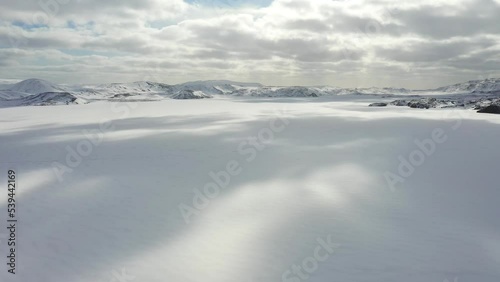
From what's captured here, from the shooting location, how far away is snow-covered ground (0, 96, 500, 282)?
22.4 feet

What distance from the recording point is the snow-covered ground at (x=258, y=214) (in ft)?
22.4

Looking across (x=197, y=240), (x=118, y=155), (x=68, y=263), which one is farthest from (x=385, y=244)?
(x=118, y=155)

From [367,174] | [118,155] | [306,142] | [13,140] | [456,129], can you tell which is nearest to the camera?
[367,174]

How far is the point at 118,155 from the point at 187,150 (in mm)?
3444

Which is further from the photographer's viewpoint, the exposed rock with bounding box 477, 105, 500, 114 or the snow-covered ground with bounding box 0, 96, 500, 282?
the exposed rock with bounding box 477, 105, 500, 114

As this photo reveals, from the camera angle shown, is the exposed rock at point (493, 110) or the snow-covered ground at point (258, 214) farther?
the exposed rock at point (493, 110)

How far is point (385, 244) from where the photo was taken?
7609mm

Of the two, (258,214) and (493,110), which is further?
(493,110)

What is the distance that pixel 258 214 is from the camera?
30.3ft

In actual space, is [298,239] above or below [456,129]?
below

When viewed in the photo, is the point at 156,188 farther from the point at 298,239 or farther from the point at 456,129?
the point at 456,129

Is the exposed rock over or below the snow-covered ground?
over

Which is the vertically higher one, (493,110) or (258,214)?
(493,110)

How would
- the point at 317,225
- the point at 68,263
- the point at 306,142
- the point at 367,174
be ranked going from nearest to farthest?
the point at 68,263 → the point at 317,225 → the point at 367,174 → the point at 306,142
